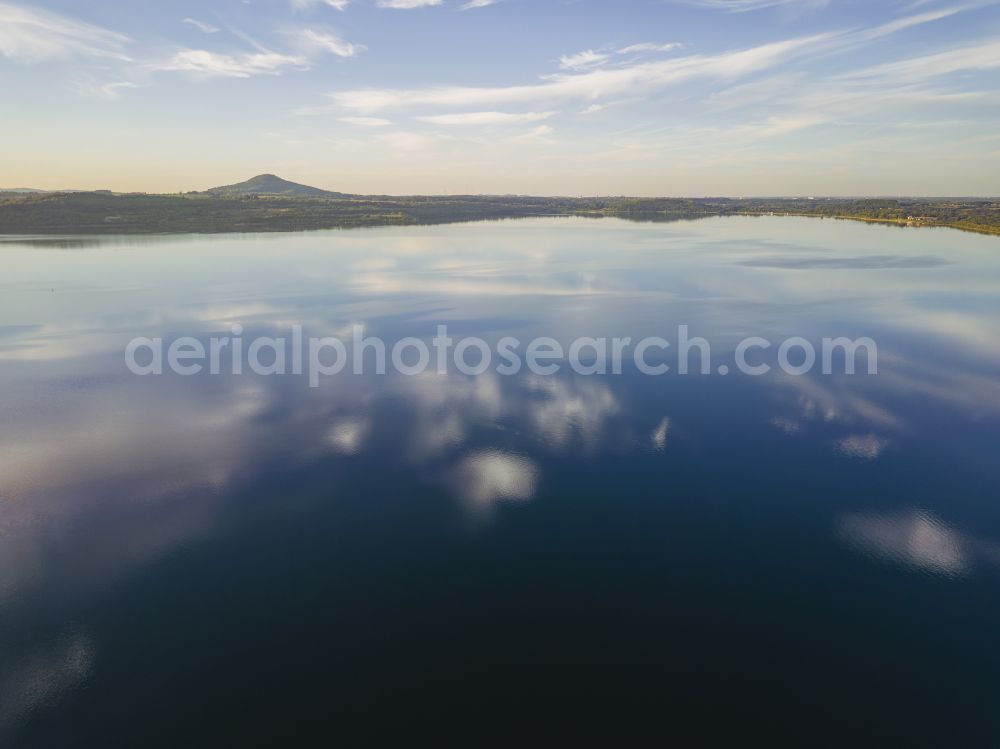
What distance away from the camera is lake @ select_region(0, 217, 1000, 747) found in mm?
10828

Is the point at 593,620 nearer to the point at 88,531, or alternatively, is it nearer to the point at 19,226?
the point at 88,531

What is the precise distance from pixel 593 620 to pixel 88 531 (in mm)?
14282

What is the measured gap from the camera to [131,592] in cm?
1333

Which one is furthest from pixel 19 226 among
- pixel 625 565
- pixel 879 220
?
pixel 879 220

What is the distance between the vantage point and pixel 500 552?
48.7ft

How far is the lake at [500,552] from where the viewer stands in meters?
10.8

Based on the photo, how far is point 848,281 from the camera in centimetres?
5438

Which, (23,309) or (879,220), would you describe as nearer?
(23,309)

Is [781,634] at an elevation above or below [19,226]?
below

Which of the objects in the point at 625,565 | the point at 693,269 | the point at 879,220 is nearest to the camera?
the point at 625,565

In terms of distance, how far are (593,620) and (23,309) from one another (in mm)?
50021

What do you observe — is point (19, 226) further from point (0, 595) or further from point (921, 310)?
point (921, 310)

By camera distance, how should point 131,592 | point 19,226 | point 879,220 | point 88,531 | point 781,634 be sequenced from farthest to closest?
point 879,220 < point 19,226 < point 88,531 < point 131,592 < point 781,634

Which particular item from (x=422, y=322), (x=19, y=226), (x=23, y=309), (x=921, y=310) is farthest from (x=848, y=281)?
(x=19, y=226)
